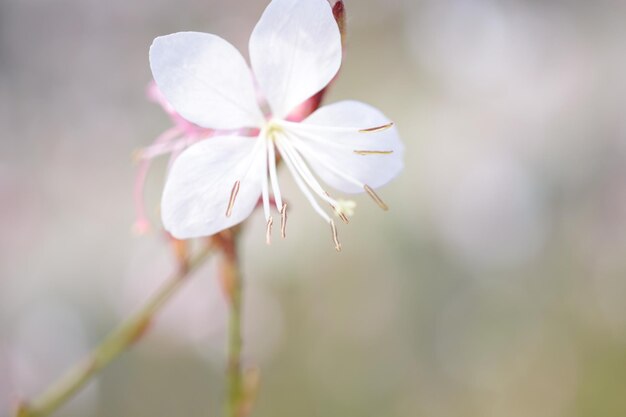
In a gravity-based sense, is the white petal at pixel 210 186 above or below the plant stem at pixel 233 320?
above

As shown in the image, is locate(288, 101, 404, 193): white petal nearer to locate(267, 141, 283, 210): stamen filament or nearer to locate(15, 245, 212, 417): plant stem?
locate(267, 141, 283, 210): stamen filament

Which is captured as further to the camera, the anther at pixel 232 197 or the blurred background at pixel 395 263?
the blurred background at pixel 395 263

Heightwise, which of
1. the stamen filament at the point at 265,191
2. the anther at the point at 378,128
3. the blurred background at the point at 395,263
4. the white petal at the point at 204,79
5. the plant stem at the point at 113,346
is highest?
the white petal at the point at 204,79

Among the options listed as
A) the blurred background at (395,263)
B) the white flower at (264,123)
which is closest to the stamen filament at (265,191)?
the white flower at (264,123)

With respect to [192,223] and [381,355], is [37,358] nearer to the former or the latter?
[381,355]

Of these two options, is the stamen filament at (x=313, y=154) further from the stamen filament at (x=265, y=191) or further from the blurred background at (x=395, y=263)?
the blurred background at (x=395, y=263)

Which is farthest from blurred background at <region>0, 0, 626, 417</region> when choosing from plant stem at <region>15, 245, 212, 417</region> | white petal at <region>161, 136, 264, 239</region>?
white petal at <region>161, 136, 264, 239</region>

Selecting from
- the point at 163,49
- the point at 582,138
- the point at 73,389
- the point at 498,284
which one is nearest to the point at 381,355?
the point at 498,284

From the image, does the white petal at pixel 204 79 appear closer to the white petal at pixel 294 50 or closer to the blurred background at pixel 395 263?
the white petal at pixel 294 50
